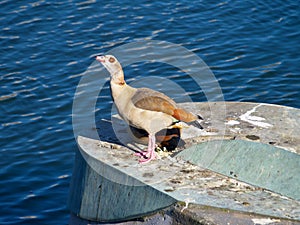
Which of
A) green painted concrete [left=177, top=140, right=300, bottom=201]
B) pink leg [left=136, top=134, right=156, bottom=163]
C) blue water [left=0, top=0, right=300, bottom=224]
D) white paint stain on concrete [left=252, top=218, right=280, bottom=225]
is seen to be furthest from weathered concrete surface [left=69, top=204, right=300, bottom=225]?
blue water [left=0, top=0, right=300, bottom=224]

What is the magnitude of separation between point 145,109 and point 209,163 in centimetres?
90

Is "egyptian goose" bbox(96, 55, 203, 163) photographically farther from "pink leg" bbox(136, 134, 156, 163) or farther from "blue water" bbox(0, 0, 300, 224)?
"blue water" bbox(0, 0, 300, 224)

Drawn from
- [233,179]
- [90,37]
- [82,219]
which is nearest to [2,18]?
[90,37]

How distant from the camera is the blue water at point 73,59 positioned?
10641 millimetres

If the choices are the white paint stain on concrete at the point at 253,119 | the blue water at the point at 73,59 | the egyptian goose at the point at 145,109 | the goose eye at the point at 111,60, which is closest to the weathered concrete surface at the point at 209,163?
the white paint stain on concrete at the point at 253,119

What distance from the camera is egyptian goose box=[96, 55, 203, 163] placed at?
7.09 m

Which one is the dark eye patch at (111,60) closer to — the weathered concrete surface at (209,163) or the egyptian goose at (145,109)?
the egyptian goose at (145,109)

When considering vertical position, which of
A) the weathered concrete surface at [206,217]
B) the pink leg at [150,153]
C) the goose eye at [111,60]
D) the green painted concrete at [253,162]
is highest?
Result: the goose eye at [111,60]

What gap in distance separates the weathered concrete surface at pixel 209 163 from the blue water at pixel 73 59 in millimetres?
2609

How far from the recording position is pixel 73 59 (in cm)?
1359

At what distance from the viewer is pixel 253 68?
43.9ft

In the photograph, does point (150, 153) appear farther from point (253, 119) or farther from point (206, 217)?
point (253, 119)

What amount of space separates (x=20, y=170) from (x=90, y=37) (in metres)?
4.24

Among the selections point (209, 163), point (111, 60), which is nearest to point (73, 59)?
point (111, 60)
